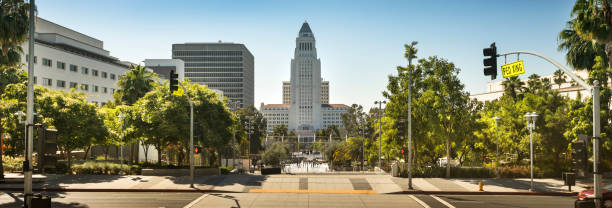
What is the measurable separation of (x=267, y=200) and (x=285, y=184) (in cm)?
593

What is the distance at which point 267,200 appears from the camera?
70.0 feet

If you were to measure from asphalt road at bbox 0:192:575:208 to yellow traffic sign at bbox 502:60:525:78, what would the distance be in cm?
778

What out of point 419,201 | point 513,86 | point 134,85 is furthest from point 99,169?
point 513,86

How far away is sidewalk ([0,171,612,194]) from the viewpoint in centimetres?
2500

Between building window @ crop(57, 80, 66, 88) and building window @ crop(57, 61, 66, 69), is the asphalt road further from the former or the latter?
building window @ crop(57, 61, 66, 69)

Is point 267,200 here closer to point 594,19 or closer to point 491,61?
→ point 491,61

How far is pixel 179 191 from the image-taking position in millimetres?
24625

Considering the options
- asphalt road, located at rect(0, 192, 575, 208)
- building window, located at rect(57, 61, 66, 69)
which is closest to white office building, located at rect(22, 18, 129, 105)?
building window, located at rect(57, 61, 66, 69)

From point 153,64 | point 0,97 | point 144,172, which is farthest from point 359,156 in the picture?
point 153,64

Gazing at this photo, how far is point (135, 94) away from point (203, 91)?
16421 mm

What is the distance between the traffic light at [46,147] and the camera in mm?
11591

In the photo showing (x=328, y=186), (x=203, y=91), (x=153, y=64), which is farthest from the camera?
(x=153, y=64)

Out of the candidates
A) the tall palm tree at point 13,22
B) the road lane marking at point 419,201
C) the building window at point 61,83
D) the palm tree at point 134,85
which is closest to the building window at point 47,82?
the building window at point 61,83

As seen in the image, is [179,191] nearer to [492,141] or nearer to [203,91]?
[203,91]
